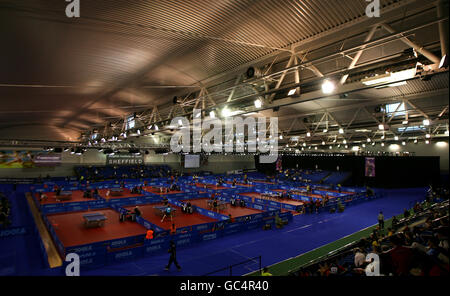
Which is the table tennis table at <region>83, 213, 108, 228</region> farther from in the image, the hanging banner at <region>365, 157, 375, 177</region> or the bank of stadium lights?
the hanging banner at <region>365, 157, 375, 177</region>

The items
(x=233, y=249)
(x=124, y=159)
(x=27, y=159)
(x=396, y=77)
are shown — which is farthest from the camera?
(x=124, y=159)

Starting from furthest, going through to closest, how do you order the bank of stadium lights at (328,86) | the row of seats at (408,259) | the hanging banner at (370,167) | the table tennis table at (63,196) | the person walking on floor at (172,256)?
the hanging banner at (370,167), the table tennis table at (63,196), the person walking on floor at (172,256), the bank of stadium lights at (328,86), the row of seats at (408,259)

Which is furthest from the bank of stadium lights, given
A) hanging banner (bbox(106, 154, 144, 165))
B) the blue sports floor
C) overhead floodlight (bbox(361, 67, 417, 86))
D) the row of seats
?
hanging banner (bbox(106, 154, 144, 165))

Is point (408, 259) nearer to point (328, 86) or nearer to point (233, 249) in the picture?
point (328, 86)

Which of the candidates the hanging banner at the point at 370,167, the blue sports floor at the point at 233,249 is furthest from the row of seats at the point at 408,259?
the hanging banner at the point at 370,167

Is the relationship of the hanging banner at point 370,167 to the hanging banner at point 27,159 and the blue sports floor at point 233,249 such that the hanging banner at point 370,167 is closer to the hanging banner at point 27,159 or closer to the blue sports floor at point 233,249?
the blue sports floor at point 233,249

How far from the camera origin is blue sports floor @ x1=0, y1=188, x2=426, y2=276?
34.7 feet

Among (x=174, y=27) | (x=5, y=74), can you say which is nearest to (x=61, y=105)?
(x=5, y=74)

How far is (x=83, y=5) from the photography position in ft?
17.6

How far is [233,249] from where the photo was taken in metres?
13.1

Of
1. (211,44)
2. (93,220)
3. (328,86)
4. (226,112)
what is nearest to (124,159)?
(93,220)

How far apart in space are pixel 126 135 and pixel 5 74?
10697mm

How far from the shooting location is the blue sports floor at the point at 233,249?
10.6 metres
